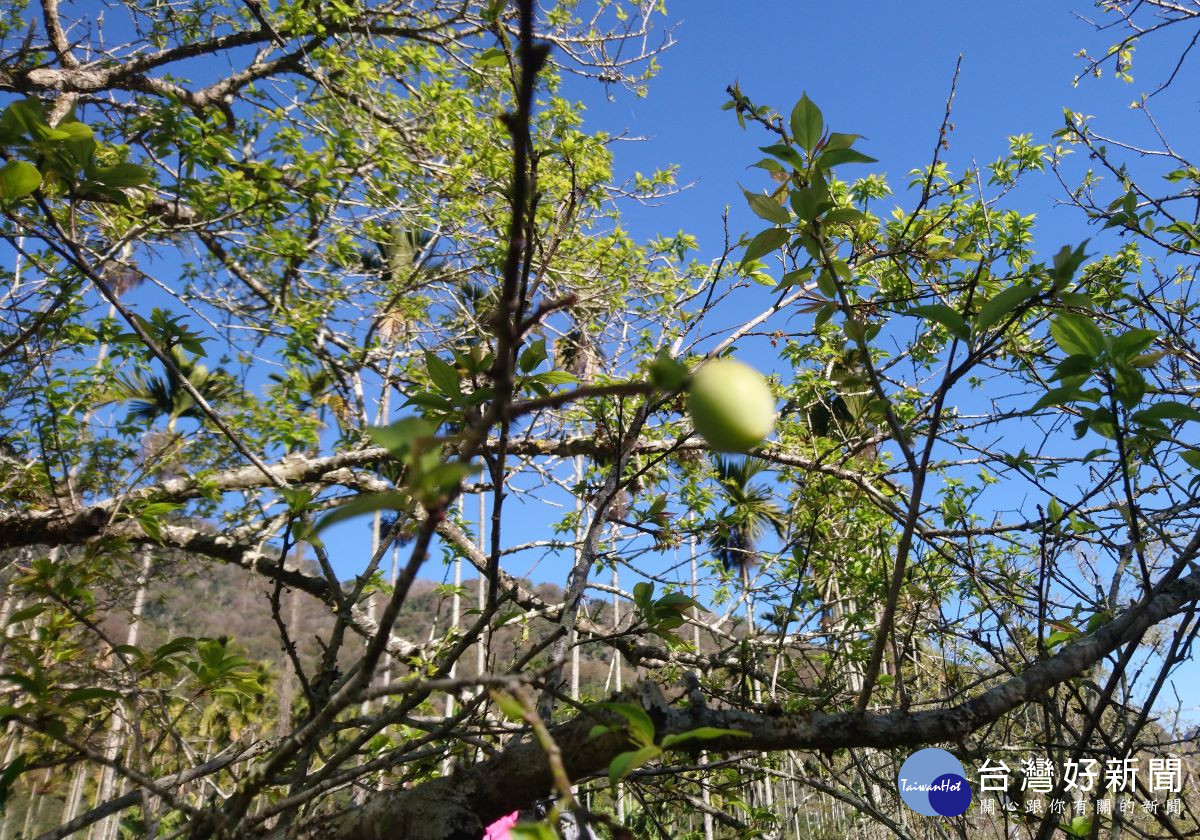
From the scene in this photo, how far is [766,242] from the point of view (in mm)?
1147

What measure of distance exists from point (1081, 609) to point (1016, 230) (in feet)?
7.18

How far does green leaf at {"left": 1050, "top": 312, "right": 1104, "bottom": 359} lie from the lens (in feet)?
3.12

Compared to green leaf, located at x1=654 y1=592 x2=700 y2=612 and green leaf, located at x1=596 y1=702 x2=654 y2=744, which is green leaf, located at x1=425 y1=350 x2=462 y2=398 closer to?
green leaf, located at x1=596 y1=702 x2=654 y2=744

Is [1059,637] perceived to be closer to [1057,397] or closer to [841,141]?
[1057,397]

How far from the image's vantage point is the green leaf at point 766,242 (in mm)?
1139

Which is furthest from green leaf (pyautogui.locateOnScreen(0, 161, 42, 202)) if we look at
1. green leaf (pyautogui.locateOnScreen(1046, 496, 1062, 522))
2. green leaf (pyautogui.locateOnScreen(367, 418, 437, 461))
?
green leaf (pyautogui.locateOnScreen(1046, 496, 1062, 522))

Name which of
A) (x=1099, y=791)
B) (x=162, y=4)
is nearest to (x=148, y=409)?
(x=162, y=4)

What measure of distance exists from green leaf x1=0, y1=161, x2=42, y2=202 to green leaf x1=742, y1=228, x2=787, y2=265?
114cm

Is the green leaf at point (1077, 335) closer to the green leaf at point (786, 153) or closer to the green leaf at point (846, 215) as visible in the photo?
the green leaf at point (846, 215)

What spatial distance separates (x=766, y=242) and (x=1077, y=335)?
466 mm

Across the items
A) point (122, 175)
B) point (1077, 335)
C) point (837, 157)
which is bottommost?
point (1077, 335)

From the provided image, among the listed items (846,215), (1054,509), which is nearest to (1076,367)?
(846,215)

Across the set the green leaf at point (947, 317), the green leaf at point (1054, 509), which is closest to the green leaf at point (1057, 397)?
the green leaf at point (947, 317)

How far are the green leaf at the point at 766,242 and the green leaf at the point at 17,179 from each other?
45.1 inches
